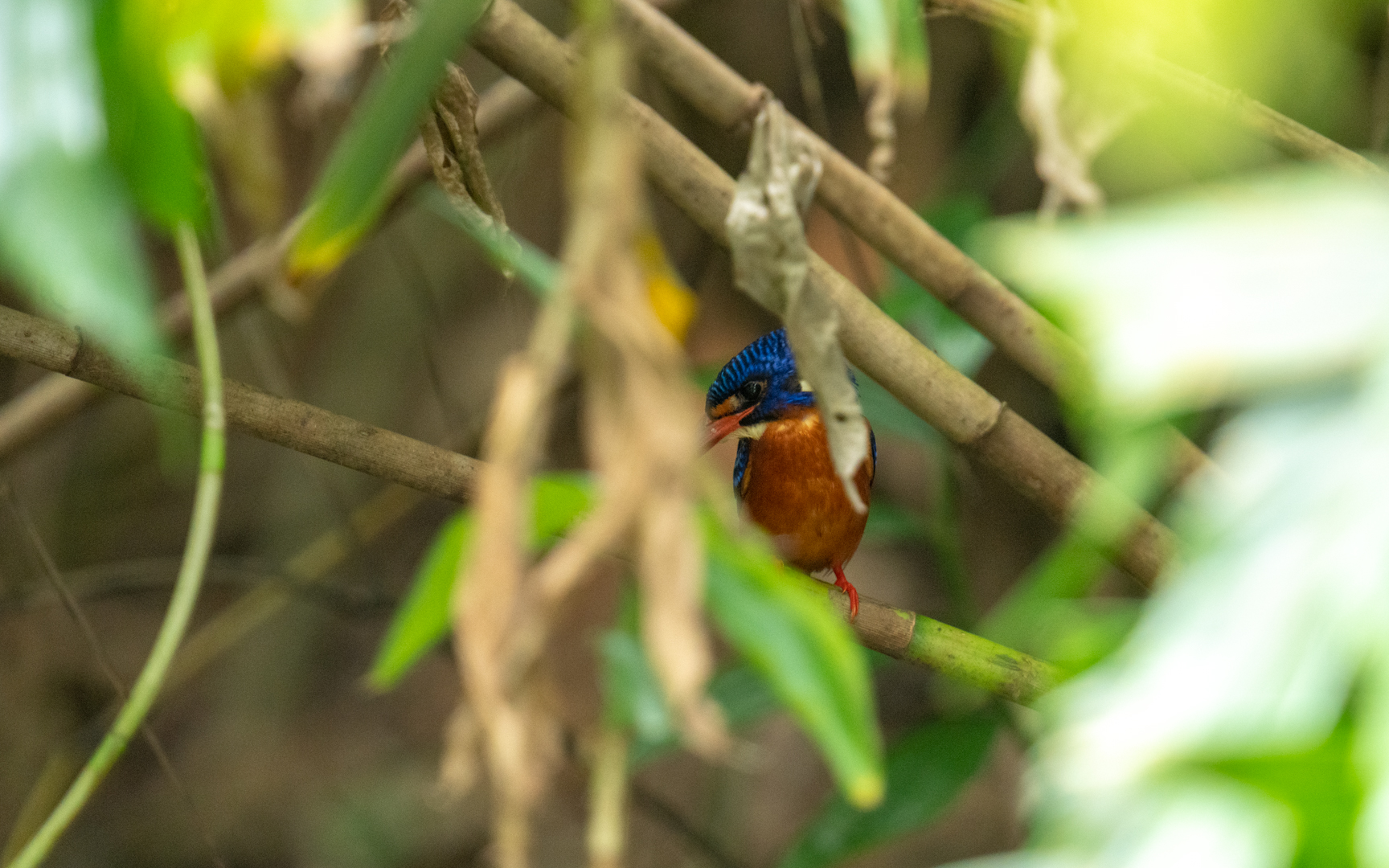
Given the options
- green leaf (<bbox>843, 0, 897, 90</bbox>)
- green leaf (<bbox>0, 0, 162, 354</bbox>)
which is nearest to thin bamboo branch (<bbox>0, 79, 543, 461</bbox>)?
green leaf (<bbox>843, 0, 897, 90</bbox>)

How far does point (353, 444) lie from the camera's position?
3.85 ft

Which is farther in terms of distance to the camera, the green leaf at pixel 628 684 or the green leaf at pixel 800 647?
the green leaf at pixel 628 684

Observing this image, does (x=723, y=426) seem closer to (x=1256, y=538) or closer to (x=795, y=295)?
(x=795, y=295)

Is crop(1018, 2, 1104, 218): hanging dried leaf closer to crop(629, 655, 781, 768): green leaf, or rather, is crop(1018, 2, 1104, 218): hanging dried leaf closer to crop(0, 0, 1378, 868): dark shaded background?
crop(629, 655, 781, 768): green leaf

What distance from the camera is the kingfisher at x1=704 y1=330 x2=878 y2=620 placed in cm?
223

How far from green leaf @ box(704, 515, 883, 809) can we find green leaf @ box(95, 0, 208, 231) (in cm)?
27

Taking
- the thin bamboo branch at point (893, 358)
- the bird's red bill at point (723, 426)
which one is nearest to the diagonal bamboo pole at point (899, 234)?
the thin bamboo branch at point (893, 358)

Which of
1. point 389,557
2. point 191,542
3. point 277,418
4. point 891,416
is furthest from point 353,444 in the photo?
point 389,557

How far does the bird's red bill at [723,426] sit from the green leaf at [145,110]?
1.79 metres

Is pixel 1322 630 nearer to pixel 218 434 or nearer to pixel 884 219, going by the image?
pixel 218 434

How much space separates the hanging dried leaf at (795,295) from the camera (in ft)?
2.25

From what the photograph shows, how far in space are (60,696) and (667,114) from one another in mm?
2425

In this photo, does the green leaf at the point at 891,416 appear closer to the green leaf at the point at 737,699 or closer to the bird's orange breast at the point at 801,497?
the bird's orange breast at the point at 801,497

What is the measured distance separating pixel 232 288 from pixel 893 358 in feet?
4.38
